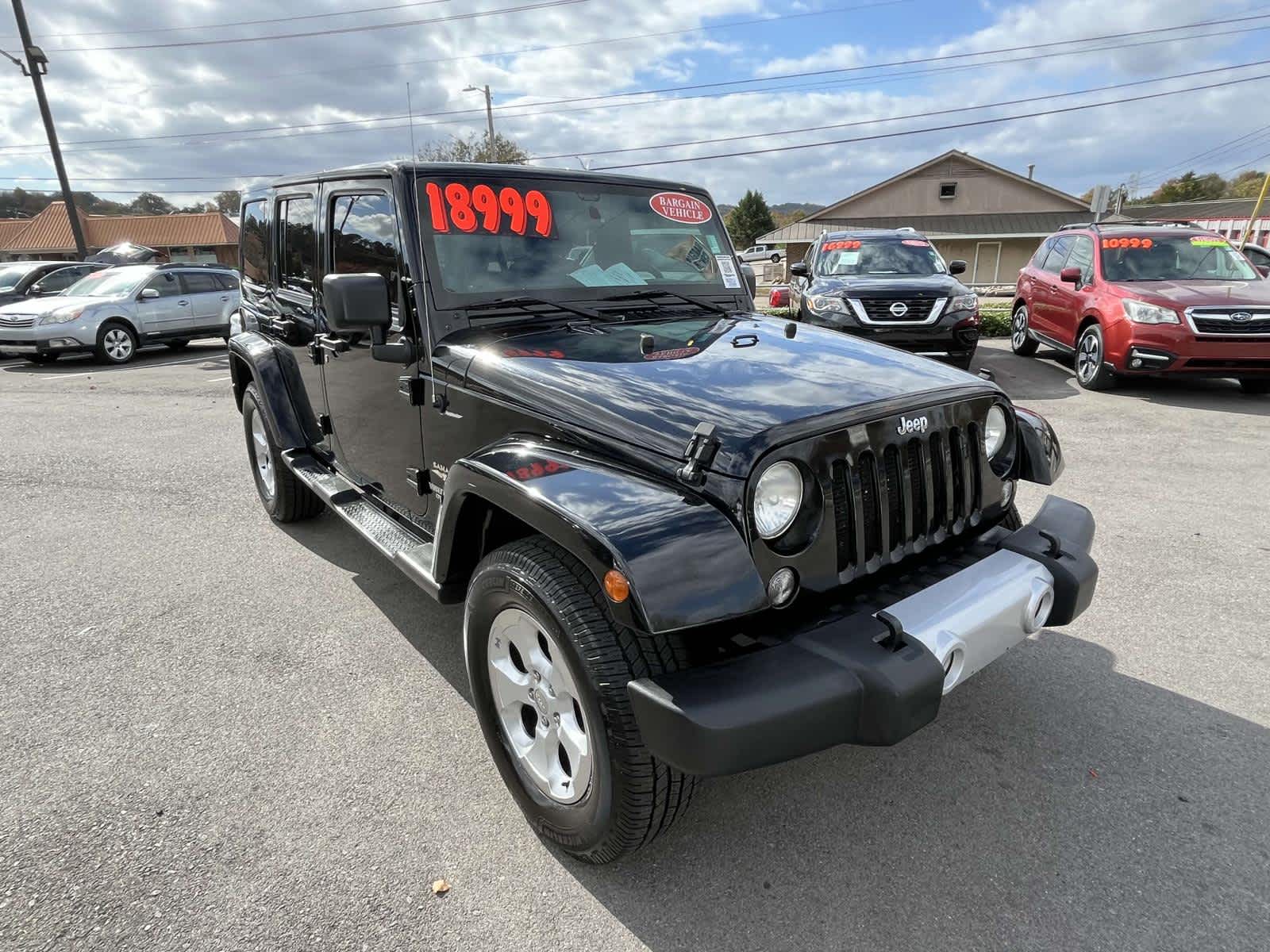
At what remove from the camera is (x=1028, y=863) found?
214cm

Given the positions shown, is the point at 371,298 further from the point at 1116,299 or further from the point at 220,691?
the point at 1116,299

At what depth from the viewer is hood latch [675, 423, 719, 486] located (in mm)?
1899

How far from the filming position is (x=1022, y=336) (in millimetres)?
10914

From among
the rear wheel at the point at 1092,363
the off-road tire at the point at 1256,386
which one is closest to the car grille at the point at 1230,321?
the rear wheel at the point at 1092,363

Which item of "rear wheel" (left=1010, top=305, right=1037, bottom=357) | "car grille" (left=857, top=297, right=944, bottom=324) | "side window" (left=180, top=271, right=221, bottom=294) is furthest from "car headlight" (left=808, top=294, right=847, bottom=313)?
"side window" (left=180, top=271, right=221, bottom=294)

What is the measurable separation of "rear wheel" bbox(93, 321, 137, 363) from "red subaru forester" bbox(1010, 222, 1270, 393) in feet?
46.0

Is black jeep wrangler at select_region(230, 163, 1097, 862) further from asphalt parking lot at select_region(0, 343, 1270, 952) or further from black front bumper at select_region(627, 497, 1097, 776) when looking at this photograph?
asphalt parking lot at select_region(0, 343, 1270, 952)

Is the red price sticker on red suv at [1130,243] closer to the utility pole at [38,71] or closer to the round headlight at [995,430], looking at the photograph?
the round headlight at [995,430]

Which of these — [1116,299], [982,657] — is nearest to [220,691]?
[982,657]

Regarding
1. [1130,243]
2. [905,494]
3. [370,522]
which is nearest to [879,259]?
[1130,243]

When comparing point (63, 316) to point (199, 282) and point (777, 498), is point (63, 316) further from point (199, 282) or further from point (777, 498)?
point (777, 498)

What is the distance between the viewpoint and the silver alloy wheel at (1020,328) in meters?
10.7

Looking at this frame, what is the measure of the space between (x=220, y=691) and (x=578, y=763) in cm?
182

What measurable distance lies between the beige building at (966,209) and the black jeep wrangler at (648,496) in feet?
133
